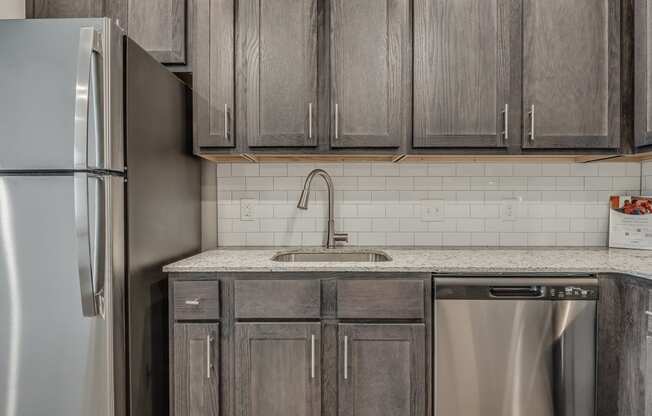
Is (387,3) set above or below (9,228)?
above

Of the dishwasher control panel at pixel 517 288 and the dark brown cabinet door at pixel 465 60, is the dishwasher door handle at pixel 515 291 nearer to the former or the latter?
the dishwasher control panel at pixel 517 288

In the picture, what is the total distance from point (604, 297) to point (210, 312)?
158cm

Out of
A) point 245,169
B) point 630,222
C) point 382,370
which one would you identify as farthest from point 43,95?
point 630,222

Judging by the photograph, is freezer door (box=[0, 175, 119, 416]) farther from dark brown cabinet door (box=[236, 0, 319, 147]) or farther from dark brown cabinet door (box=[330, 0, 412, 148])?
dark brown cabinet door (box=[330, 0, 412, 148])

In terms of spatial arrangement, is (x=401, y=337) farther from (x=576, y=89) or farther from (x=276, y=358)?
(x=576, y=89)

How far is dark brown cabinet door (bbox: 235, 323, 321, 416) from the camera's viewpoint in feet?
5.33

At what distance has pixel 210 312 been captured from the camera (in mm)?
1634

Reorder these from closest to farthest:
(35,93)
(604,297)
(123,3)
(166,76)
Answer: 1. (35,93)
2. (604,297)
3. (166,76)
4. (123,3)

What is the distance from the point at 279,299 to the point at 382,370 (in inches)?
19.8

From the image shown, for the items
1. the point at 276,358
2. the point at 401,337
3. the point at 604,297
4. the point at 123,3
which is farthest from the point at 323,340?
the point at 123,3

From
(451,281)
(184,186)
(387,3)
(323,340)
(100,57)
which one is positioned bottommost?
(323,340)

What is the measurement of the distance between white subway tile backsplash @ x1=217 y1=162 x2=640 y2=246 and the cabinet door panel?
651 mm

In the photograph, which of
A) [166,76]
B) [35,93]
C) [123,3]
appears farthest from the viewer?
[123,3]

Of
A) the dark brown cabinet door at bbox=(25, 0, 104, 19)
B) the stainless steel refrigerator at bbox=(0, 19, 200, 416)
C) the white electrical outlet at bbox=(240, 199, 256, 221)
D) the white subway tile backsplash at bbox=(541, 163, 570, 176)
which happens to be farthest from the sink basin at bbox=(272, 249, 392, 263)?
the dark brown cabinet door at bbox=(25, 0, 104, 19)
